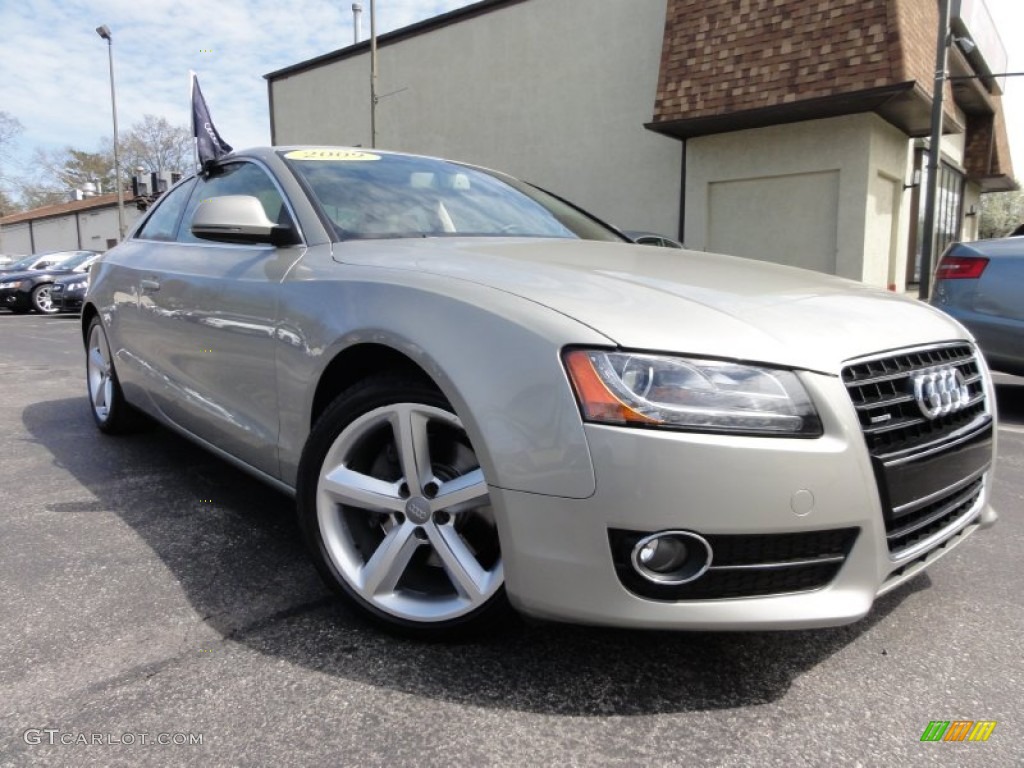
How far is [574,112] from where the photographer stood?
14.7 m

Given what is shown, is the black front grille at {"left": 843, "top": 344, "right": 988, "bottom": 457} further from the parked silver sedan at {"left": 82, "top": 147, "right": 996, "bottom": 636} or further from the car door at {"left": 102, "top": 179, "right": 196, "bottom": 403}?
the car door at {"left": 102, "top": 179, "right": 196, "bottom": 403}

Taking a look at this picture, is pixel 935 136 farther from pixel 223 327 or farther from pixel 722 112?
pixel 223 327

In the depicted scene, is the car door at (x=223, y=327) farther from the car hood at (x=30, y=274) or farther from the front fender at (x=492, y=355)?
the car hood at (x=30, y=274)

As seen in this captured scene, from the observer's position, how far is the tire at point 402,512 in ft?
6.06

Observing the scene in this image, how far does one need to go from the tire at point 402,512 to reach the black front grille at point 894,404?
0.88 m

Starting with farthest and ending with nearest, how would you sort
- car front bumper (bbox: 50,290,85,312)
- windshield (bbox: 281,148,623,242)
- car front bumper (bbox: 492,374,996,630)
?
1. car front bumper (bbox: 50,290,85,312)
2. windshield (bbox: 281,148,623,242)
3. car front bumper (bbox: 492,374,996,630)

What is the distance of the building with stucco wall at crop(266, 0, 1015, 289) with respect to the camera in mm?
10609

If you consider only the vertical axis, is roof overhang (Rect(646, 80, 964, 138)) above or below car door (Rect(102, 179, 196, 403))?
above

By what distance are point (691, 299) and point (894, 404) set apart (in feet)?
1.73

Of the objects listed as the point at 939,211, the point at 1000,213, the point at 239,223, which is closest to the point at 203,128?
the point at 239,223

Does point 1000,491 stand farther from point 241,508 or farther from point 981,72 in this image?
point 981,72

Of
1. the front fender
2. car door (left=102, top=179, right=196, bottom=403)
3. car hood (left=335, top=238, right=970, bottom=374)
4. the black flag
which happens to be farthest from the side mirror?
the black flag

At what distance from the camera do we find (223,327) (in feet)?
8.79

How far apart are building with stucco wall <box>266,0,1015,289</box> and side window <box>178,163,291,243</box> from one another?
9395 millimetres
